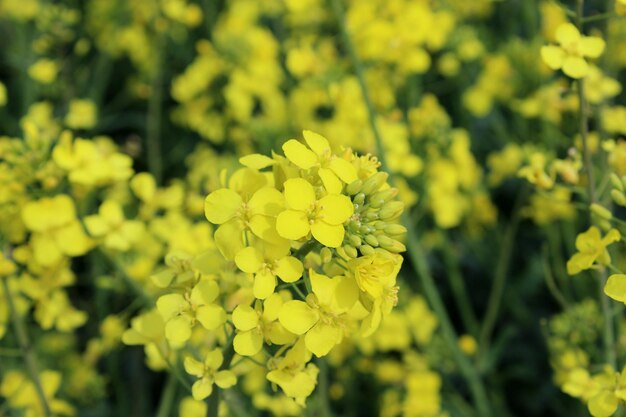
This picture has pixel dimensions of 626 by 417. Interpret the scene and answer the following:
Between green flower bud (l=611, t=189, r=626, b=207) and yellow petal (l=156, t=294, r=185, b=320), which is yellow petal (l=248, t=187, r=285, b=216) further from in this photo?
green flower bud (l=611, t=189, r=626, b=207)

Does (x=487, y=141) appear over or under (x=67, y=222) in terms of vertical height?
under

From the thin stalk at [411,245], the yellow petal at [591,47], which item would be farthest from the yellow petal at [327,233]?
the thin stalk at [411,245]

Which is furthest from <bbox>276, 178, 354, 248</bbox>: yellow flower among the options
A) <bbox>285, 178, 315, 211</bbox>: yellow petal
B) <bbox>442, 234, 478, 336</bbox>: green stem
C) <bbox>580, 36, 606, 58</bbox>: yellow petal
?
<bbox>442, 234, 478, 336</bbox>: green stem

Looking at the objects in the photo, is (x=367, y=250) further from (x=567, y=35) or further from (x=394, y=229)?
(x=567, y=35)

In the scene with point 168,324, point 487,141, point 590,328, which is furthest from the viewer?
point 487,141

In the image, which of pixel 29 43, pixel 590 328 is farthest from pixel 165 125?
pixel 590 328

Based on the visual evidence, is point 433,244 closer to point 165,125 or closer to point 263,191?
point 165,125

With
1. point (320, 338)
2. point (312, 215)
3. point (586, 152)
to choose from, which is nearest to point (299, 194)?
point (312, 215)

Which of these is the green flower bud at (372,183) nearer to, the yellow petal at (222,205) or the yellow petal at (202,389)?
the yellow petal at (222,205)
